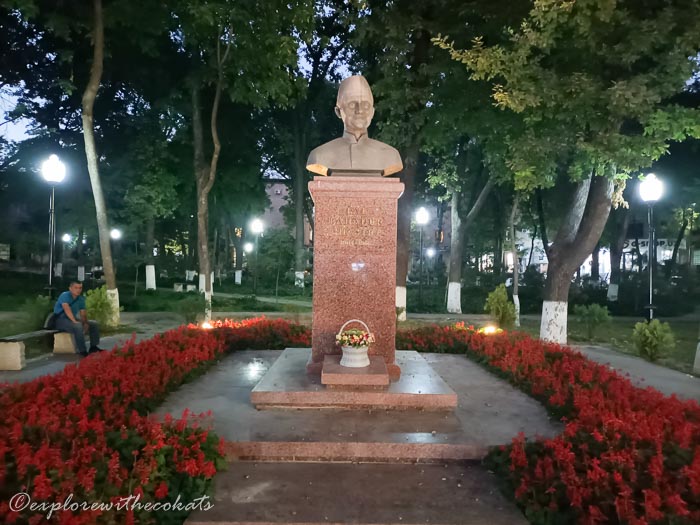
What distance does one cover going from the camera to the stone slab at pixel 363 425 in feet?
14.7

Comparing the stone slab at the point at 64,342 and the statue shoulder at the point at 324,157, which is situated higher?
the statue shoulder at the point at 324,157

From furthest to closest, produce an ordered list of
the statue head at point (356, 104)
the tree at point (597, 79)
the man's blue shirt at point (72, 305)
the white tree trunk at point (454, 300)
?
the white tree trunk at point (454, 300) → the man's blue shirt at point (72, 305) → the tree at point (597, 79) → the statue head at point (356, 104)

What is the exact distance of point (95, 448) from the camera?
349 centimetres

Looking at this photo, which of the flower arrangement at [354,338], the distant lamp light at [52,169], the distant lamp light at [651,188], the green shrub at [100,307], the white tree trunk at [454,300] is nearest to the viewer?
the flower arrangement at [354,338]

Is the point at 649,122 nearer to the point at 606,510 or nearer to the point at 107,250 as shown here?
the point at 606,510

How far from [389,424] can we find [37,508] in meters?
2.97

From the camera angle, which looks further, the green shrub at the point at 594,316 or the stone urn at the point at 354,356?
the green shrub at the point at 594,316

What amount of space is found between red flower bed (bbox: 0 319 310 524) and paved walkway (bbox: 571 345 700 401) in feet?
17.9

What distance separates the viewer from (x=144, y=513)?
327cm

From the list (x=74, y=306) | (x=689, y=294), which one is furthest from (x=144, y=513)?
(x=689, y=294)

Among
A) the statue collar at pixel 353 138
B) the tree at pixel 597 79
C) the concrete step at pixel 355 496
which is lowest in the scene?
the concrete step at pixel 355 496

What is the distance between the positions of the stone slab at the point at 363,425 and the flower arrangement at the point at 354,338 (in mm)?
564

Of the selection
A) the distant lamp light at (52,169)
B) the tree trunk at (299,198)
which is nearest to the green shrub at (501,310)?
the distant lamp light at (52,169)

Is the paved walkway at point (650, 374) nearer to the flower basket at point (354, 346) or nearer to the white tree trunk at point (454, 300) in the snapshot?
the flower basket at point (354, 346)
